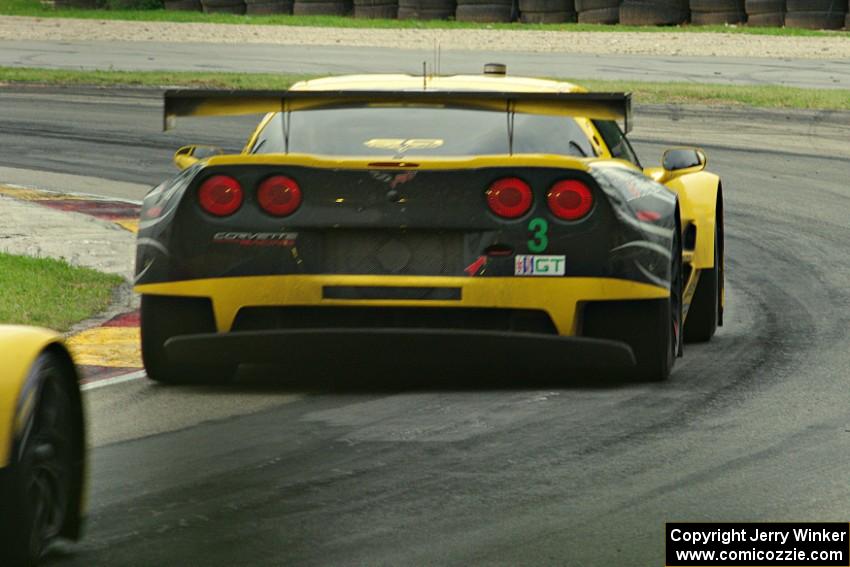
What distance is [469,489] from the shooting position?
5.79m

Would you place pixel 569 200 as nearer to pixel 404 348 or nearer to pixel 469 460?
pixel 404 348

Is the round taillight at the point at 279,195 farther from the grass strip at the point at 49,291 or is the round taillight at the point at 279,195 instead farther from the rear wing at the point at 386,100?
the grass strip at the point at 49,291

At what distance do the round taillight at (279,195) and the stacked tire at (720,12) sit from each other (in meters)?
27.1

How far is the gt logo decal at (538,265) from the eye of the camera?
7.18 meters

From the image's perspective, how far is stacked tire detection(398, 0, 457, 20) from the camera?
1396 inches

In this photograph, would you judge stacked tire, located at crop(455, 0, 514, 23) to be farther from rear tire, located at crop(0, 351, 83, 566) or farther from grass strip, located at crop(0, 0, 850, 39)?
rear tire, located at crop(0, 351, 83, 566)

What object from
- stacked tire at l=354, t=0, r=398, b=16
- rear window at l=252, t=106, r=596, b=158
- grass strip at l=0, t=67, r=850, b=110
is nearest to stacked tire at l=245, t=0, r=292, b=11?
stacked tire at l=354, t=0, r=398, b=16

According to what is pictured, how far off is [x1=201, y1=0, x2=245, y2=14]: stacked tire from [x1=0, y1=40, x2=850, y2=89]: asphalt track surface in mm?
5261

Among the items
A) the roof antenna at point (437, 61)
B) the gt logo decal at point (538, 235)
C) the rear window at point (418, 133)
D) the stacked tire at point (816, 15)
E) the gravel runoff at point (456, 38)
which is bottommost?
the gt logo decal at point (538, 235)

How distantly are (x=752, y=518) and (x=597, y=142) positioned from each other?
2.92 metres

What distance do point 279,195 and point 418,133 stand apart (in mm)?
802

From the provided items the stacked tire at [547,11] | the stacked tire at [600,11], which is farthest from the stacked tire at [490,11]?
the stacked tire at [600,11]

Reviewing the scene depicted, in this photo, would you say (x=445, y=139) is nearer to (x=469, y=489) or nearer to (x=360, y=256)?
(x=360, y=256)

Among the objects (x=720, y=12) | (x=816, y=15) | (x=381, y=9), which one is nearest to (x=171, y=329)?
(x=816, y=15)
